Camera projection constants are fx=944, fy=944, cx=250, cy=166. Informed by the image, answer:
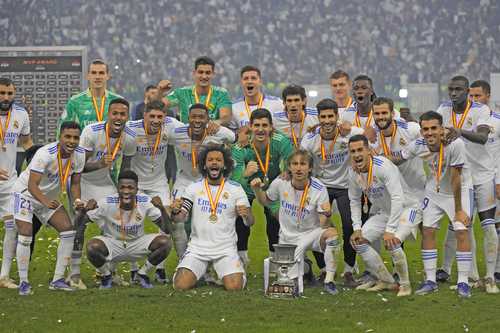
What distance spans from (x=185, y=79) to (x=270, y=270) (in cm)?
2977

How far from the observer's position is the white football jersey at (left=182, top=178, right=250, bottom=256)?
7.86 meters

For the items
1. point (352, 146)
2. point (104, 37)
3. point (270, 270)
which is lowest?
point (270, 270)

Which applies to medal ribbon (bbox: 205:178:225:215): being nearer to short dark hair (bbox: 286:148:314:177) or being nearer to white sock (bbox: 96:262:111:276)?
short dark hair (bbox: 286:148:314:177)

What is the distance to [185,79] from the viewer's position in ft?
121

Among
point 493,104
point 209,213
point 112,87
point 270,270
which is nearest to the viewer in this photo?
point 270,270

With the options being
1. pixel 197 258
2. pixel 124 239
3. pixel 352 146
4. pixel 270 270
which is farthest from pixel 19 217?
pixel 352 146

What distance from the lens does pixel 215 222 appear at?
7.89 meters

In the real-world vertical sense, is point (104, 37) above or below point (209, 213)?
above

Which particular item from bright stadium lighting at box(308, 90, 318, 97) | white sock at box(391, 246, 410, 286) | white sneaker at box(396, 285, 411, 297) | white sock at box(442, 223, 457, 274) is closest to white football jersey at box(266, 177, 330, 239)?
white sock at box(391, 246, 410, 286)

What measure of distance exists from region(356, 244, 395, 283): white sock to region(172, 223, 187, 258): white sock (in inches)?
66.9

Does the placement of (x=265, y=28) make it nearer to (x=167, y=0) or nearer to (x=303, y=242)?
(x=167, y=0)

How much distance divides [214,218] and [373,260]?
1359 mm

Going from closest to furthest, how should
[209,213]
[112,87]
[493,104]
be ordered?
[209,213]
[493,104]
[112,87]

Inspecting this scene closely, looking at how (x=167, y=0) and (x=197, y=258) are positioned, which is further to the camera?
(x=167, y=0)
